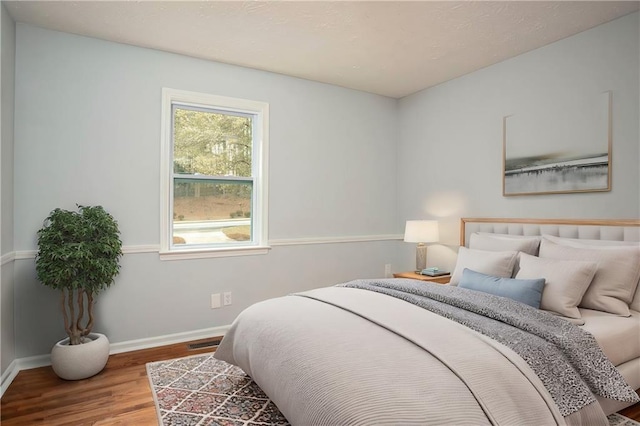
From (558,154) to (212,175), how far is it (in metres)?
2.98

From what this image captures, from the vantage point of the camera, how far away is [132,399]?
2.48 metres

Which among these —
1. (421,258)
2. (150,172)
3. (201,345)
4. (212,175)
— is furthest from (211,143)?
(421,258)

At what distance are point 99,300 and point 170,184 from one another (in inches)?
43.4

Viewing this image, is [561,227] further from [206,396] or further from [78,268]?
[78,268]

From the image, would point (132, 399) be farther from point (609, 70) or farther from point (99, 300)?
point (609, 70)

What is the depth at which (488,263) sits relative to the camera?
2975 millimetres

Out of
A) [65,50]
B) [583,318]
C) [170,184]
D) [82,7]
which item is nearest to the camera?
[583,318]

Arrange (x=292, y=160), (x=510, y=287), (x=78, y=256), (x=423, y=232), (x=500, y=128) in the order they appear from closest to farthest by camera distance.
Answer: (x=510, y=287) < (x=78, y=256) < (x=500, y=128) < (x=423, y=232) < (x=292, y=160)

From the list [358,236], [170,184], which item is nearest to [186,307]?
[170,184]

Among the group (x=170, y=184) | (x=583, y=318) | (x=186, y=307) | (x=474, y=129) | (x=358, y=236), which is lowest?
(x=186, y=307)

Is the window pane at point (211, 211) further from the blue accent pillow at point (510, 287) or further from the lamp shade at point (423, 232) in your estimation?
the blue accent pillow at point (510, 287)

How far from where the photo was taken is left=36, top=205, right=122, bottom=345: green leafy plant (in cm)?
269

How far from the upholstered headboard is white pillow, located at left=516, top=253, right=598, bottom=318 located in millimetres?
463

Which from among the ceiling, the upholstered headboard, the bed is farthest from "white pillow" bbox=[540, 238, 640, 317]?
the ceiling
